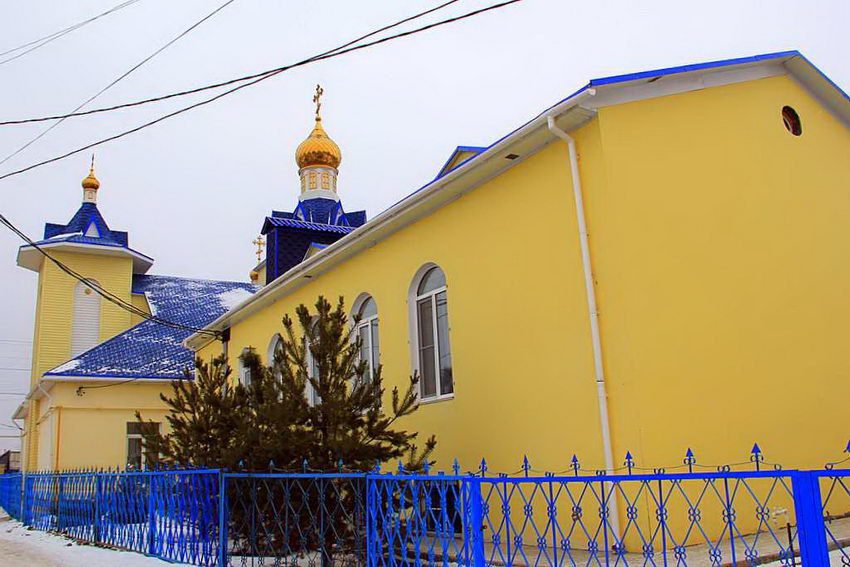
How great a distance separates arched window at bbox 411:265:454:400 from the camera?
30.1 ft

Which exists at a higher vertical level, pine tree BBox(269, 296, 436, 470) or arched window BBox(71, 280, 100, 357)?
arched window BBox(71, 280, 100, 357)

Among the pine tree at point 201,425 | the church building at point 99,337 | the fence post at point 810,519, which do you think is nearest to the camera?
the fence post at point 810,519

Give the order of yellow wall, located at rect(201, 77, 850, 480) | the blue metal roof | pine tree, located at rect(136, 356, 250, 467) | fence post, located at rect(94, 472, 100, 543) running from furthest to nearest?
the blue metal roof, fence post, located at rect(94, 472, 100, 543), pine tree, located at rect(136, 356, 250, 467), yellow wall, located at rect(201, 77, 850, 480)

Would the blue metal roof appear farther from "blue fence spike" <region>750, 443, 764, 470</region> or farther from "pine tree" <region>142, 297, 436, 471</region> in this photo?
"blue fence spike" <region>750, 443, 764, 470</region>

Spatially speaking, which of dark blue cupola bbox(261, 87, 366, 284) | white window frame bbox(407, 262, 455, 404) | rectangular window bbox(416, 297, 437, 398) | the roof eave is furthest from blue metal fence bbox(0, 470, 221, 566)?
the roof eave

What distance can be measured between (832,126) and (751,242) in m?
2.75

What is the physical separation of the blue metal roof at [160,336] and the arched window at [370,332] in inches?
301

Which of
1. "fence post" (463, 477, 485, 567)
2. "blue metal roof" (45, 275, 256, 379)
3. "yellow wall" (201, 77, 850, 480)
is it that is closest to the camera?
"fence post" (463, 477, 485, 567)

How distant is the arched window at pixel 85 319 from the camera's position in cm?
2241

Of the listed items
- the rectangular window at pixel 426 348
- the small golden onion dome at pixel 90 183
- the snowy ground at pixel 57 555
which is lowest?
the snowy ground at pixel 57 555

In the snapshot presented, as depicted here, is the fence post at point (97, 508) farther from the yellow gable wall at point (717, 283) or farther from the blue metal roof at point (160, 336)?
the yellow gable wall at point (717, 283)

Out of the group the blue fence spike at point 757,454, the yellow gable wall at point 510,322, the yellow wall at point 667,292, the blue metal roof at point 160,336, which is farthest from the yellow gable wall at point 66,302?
the blue fence spike at point 757,454

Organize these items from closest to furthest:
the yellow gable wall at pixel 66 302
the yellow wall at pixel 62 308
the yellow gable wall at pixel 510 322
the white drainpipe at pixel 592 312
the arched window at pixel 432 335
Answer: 1. the white drainpipe at pixel 592 312
2. the yellow gable wall at pixel 510 322
3. the arched window at pixel 432 335
4. the yellow wall at pixel 62 308
5. the yellow gable wall at pixel 66 302

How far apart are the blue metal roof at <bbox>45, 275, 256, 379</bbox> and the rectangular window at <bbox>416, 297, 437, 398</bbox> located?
9.21 metres
